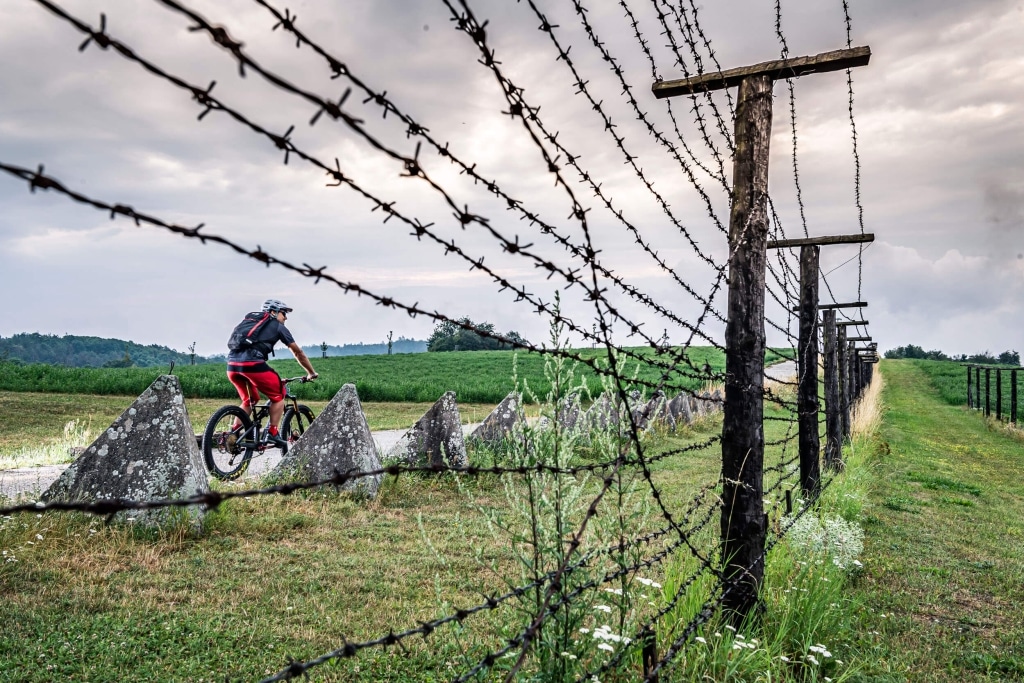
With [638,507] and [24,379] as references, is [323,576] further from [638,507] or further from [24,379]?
[24,379]

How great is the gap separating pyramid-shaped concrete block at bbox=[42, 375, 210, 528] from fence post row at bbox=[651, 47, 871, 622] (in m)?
4.31

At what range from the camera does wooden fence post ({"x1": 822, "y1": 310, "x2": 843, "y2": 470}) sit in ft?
28.9

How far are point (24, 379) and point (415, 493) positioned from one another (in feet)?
62.1

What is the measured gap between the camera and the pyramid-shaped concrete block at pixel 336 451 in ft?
23.3

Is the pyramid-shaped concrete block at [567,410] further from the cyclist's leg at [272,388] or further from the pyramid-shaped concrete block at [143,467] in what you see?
the cyclist's leg at [272,388]

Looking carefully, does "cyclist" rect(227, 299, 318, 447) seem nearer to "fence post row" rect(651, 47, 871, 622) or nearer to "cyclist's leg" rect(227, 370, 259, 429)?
"cyclist's leg" rect(227, 370, 259, 429)

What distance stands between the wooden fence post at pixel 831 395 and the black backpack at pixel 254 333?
22.7ft

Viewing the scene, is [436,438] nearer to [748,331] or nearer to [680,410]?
[748,331]

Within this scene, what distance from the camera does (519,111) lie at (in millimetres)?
1956

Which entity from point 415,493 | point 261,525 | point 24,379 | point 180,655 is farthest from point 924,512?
point 24,379

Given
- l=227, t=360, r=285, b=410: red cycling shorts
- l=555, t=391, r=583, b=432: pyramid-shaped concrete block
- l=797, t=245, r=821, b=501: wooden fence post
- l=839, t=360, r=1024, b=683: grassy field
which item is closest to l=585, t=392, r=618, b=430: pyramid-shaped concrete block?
l=555, t=391, r=583, b=432: pyramid-shaped concrete block

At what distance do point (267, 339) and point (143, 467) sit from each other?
2.70 metres

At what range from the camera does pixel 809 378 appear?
6598mm

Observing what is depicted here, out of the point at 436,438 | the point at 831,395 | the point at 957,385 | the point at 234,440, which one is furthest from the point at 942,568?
the point at 957,385
